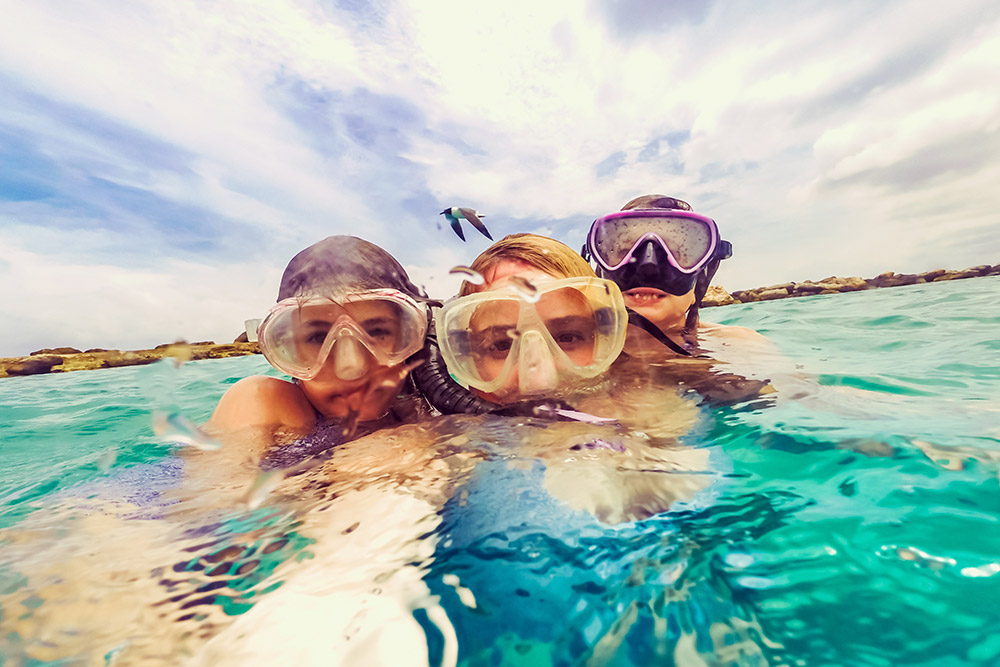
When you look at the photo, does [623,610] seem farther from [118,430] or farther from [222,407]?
[118,430]

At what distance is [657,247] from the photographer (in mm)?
3658

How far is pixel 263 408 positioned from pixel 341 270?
1023 mm

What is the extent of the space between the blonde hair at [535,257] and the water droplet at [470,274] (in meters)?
0.03

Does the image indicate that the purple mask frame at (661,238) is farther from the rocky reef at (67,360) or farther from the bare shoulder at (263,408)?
the rocky reef at (67,360)

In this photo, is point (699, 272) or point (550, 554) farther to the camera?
point (699, 272)

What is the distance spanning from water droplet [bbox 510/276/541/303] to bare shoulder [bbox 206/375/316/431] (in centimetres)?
164

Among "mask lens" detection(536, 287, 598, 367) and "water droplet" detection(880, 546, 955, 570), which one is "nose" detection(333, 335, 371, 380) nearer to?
"mask lens" detection(536, 287, 598, 367)

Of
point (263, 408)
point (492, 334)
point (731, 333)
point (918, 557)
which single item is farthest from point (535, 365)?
point (731, 333)

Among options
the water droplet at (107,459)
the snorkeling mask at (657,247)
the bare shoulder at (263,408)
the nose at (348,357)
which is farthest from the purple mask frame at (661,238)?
the water droplet at (107,459)

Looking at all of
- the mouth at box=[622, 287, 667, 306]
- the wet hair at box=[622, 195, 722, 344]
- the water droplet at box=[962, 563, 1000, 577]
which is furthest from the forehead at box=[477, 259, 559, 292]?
the water droplet at box=[962, 563, 1000, 577]

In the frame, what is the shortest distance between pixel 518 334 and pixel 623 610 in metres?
1.68

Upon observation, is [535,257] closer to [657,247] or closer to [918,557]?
[657,247]

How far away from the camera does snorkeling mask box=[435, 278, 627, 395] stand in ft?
8.41

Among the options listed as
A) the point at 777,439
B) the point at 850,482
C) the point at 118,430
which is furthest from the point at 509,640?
the point at 118,430
